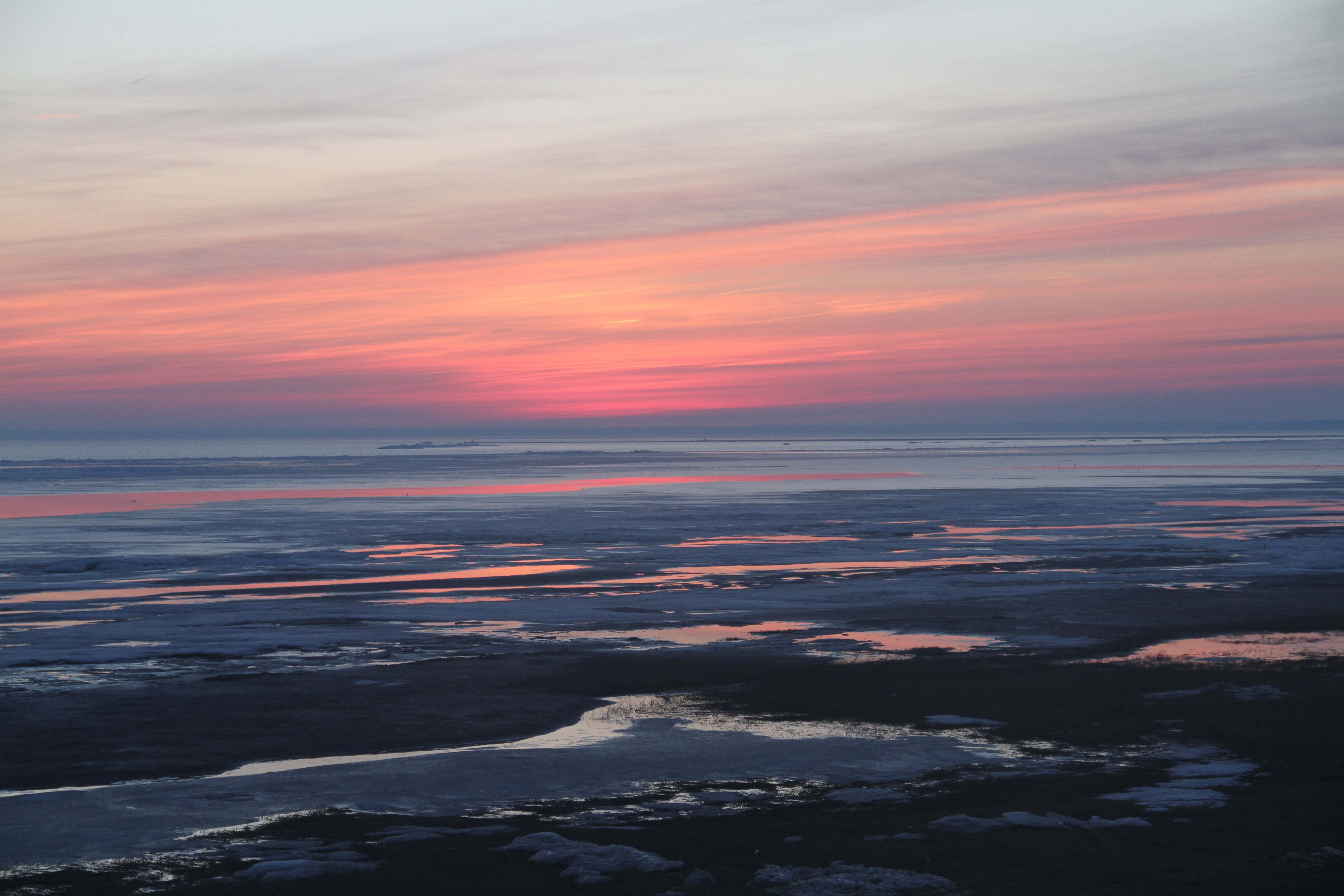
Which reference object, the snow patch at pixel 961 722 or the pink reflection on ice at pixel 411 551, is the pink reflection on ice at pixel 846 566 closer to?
the pink reflection on ice at pixel 411 551

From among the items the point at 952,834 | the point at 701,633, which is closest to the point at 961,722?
the point at 952,834

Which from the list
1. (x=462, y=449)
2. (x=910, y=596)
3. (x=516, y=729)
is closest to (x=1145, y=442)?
(x=462, y=449)

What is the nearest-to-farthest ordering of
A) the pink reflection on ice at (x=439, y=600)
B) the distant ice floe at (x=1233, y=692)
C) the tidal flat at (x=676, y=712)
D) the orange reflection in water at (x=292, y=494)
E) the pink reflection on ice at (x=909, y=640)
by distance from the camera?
the tidal flat at (x=676, y=712) < the distant ice floe at (x=1233, y=692) < the pink reflection on ice at (x=909, y=640) < the pink reflection on ice at (x=439, y=600) < the orange reflection in water at (x=292, y=494)

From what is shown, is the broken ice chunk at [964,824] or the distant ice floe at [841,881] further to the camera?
the broken ice chunk at [964,824]

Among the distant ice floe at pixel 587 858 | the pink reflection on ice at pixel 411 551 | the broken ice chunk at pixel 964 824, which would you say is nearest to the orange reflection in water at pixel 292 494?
the pink reflection on ice at pixel 411 551

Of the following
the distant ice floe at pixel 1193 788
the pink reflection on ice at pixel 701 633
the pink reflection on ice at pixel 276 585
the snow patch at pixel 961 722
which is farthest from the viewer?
the pink reflection on ice at pixel 276 585

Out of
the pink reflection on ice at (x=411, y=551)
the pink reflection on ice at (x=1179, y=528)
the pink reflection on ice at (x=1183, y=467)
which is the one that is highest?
the pink reflection on ice at (x=411, y=551)

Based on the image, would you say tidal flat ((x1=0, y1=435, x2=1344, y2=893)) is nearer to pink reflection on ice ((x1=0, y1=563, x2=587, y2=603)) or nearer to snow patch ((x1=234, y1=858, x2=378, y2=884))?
snow patch ((x1=234, y1=858, x2=378, y2=884))

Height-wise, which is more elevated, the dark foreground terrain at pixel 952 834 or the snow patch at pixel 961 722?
the dark foreground terrain at pixel 952 834

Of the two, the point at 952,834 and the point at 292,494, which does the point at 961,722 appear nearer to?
the point at 952,834
